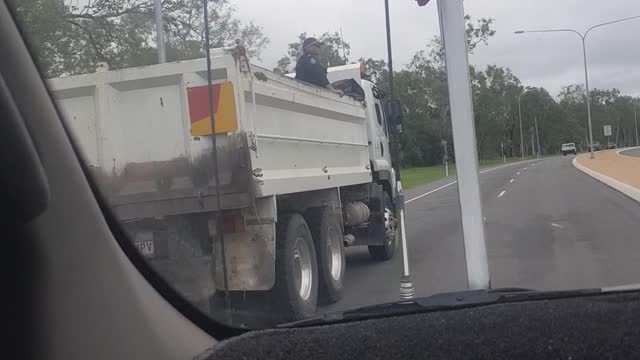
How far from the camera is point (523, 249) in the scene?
10.3m

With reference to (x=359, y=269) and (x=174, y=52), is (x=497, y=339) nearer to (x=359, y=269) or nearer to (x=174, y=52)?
(x=174, y=52)

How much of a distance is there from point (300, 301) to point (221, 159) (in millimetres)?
1617

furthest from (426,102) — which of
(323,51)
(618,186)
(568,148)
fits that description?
→ (568,148)

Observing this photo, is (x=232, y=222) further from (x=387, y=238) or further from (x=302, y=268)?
(x=387, y=238)

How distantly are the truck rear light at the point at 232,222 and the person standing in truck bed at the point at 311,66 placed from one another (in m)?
2.19

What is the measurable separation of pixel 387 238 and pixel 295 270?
350 cm

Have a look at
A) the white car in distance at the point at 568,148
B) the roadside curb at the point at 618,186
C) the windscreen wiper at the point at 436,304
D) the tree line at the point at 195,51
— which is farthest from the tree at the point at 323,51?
the white car in distance at the point at 568,148

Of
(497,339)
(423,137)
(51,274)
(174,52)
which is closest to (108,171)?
(174,52)

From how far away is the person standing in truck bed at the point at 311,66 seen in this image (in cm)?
703

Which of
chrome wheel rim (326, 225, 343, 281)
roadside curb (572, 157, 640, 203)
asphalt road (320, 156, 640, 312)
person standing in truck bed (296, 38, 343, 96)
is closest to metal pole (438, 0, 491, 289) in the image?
asphalt road (320, 156, 640, 312)

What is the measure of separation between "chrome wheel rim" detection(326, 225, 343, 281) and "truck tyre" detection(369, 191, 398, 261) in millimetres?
1798

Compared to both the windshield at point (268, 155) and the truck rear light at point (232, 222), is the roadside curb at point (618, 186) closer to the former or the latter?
the windshield at point (268, 155)

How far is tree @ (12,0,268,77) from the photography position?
358 centimetres

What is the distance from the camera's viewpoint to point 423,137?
795 centimetres
